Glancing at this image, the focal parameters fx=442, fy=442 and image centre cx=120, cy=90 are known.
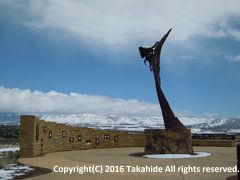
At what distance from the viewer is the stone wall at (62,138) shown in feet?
63.2

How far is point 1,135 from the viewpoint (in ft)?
139

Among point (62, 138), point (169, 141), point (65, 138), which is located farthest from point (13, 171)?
point (65, 138)

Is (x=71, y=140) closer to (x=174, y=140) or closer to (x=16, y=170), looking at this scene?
(x=174, y=140)

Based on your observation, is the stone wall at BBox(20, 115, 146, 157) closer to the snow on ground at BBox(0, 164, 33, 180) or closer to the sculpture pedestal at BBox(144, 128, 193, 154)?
the snow on ground at BBox(0, 164, 33, 180)

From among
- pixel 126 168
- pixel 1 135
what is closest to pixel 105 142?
pixel 126 168

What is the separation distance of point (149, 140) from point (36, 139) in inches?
198

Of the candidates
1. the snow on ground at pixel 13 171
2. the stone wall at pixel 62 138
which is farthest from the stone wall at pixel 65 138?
the snow on ground at pixel 13 171

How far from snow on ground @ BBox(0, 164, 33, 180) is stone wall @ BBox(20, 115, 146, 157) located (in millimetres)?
4181

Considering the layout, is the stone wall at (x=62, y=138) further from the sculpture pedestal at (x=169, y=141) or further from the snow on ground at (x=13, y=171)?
the sculpture pedestal at (x=169, y=141)

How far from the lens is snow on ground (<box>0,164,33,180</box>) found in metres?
12.3

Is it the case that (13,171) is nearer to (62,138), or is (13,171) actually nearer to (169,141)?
(169,141)

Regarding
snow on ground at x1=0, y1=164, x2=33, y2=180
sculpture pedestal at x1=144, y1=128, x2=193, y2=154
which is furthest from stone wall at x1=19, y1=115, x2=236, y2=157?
sculpture pedestal at x1=144, y1=128, x2=193, y2=154

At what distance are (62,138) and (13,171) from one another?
34.5ft

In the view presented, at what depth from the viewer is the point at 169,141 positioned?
19.2 meters
